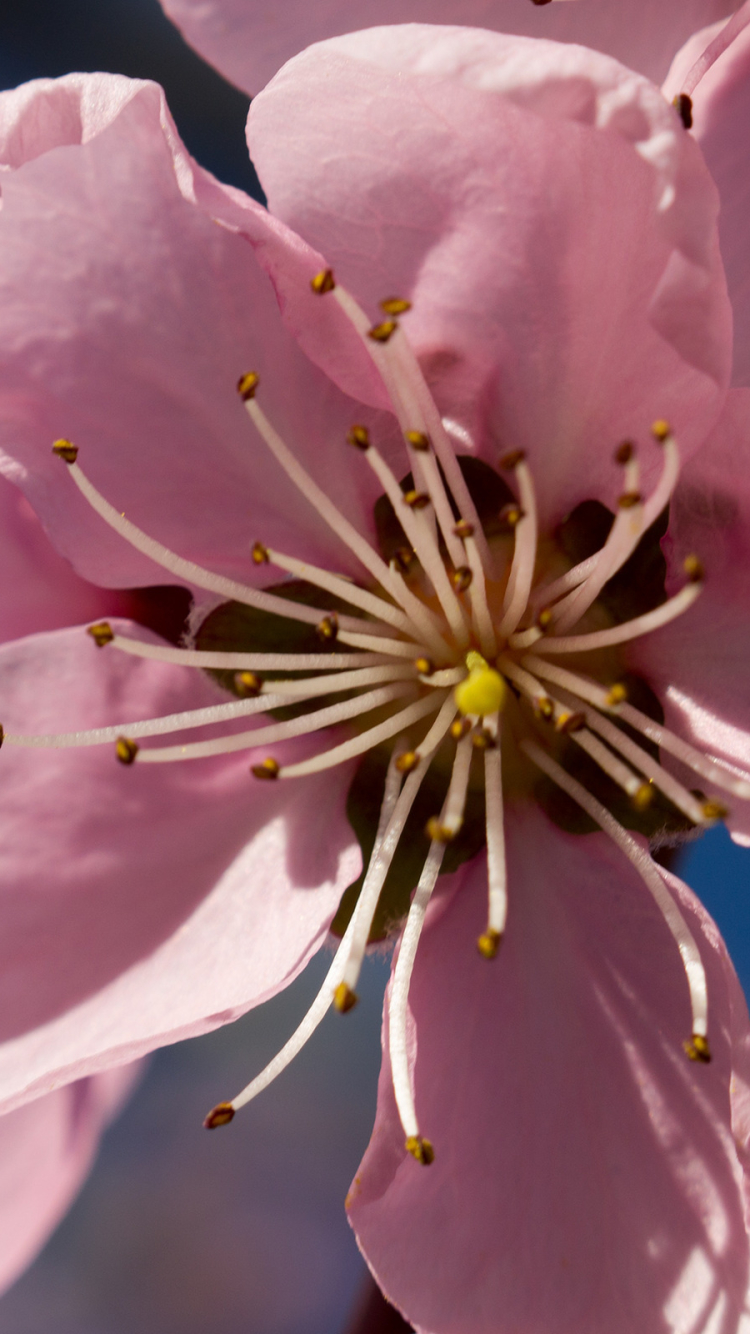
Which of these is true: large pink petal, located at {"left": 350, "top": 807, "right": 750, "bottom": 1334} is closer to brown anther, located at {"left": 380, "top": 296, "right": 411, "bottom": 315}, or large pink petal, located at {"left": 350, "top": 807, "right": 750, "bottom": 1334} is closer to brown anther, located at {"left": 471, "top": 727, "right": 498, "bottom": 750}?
brown anther, located at {"left": 471, "top": 727, "right": 498, "bottom": 750}

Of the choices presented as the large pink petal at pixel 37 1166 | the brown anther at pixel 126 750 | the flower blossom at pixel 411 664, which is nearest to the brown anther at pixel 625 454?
the flower blossom at pixel 411 664

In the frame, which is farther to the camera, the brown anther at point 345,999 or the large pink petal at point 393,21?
the large pink petal at point 393,21

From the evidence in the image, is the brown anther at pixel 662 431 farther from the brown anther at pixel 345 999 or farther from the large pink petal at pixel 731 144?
the brown anther at pixel 345 999

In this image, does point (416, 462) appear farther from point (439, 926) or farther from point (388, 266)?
point (439, 926)

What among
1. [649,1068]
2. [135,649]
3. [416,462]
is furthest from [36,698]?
[649,1068]

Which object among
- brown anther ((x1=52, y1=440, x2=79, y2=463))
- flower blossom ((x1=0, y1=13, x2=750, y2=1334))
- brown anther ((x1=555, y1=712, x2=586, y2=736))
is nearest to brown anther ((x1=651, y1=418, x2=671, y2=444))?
flower blossom ((x1=0, y1=13, x2=750, y2=1334))

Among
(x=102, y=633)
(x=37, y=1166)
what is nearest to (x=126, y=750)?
(x=102, y=633)

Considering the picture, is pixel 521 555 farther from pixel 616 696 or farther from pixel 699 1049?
pixel 699 1049
